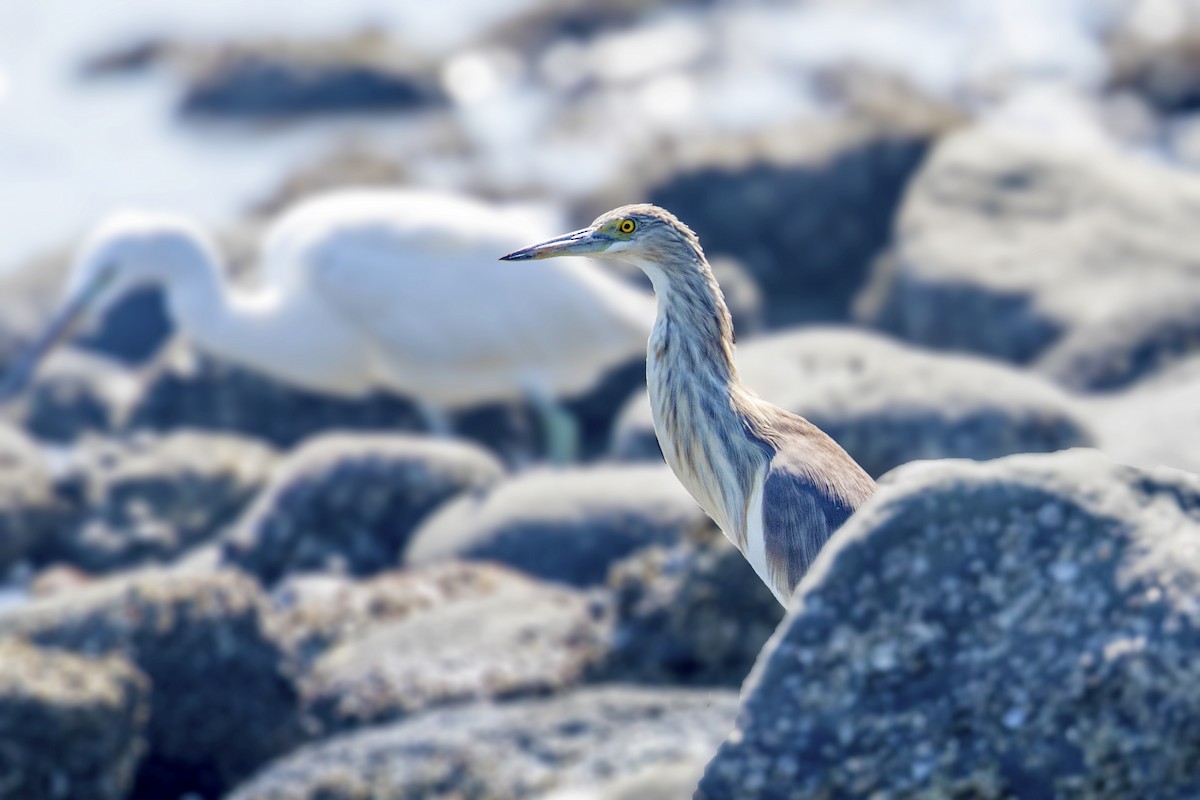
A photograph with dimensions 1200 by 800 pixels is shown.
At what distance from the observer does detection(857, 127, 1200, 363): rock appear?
12336mm

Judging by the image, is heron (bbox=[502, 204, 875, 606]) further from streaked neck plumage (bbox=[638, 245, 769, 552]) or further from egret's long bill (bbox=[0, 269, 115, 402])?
egret's long bill (bbox=[0, 269, 115, 402])

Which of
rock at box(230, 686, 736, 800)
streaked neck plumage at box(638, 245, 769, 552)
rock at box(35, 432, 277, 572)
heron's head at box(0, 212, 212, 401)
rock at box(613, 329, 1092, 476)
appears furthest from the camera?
heron's head at box(0, 212, 212, 401)

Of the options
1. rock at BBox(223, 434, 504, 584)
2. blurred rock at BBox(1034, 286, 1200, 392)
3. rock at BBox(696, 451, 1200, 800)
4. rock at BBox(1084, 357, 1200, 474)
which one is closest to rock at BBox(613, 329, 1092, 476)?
rock at BBox(1084, 357, 1200, 474)

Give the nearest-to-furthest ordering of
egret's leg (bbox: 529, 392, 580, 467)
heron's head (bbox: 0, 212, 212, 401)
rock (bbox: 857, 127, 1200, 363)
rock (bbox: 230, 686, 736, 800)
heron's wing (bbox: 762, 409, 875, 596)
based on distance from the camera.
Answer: heron's wing (bbox: 762, 409, 875, 596) → rock (bbox: 230, 686, 736, 800) → egret's leg (bbox: 529, 392, 580, 467) → heron's head (bbox: 0, 212, 212, 401) → rock (bbox: 857, 127, 1200, 363)

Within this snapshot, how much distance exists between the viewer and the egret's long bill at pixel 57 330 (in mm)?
12102

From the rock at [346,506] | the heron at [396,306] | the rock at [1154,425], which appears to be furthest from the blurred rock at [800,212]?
the rock at [346,506]

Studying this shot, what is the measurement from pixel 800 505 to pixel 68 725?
3.66 meters

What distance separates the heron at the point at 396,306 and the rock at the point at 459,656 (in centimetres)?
372

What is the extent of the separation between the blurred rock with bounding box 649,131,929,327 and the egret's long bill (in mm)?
4388

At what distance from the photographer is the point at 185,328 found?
39.9ft

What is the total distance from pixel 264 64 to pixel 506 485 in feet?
42.8

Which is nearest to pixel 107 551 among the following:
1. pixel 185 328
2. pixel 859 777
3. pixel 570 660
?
pixel 185 328

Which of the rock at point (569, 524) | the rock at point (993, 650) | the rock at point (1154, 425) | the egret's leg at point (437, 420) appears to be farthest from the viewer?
the egret's leg at point (437, 420)

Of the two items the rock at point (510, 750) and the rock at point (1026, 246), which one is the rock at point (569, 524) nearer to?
the rock at point (510, 750)
